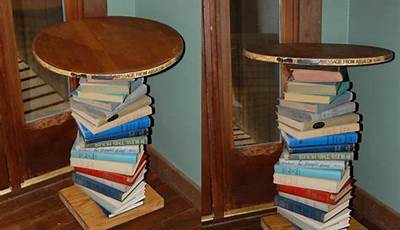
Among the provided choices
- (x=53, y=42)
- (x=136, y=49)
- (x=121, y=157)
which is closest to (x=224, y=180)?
(x=121, y=157)

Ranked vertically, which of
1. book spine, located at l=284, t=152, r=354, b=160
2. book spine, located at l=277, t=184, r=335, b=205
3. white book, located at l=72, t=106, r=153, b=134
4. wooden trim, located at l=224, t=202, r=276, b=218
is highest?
white book, located at l=72, t=106, r=153, b=134

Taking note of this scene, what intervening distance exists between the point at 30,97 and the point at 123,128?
1.82ft

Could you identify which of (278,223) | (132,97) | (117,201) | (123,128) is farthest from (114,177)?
(278,223)

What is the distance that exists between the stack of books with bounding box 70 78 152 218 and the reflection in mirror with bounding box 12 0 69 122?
357mm

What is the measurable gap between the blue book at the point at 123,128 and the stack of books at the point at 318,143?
22.0 inches

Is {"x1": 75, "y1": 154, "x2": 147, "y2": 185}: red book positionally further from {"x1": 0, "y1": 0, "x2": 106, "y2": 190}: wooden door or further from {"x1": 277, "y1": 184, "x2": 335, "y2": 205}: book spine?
{"x1": 277, "y1": 184, "x2": 335, "y2": 205}: book spine

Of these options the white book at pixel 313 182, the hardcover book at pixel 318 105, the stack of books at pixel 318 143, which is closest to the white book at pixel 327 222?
the stack of books at pixel 318 143

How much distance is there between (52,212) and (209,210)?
2.31 ft

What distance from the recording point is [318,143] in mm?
2223

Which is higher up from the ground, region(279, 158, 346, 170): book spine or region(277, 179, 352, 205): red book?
region(279, 158, 346, 170): book spine

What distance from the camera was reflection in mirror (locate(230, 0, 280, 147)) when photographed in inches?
93.8

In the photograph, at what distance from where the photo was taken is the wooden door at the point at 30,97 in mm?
2516

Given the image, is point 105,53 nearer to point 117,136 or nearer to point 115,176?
point 117,136

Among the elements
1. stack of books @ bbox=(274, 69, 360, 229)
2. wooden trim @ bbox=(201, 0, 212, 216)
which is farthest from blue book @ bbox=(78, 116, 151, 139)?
stack of books @ bbox=(274, 69, 360, 229)
